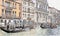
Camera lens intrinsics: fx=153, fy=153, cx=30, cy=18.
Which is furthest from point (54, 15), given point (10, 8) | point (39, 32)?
point (10, 8)

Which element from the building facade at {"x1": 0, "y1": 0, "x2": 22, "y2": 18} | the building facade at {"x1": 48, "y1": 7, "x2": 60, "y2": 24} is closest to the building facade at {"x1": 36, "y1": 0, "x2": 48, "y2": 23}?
the building facade at {"x1": 48, "y1": 7, "x2": 60, "y2": 24}

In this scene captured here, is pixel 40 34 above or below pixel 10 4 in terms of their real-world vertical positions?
below

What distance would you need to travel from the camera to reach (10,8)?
1.71 metres

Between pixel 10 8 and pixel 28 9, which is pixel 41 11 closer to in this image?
pixel 28 9

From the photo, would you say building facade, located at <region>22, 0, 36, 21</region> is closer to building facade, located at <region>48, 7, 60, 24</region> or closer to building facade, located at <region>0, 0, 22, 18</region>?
building facade, located at <region>0, 0, 22, 18</region>

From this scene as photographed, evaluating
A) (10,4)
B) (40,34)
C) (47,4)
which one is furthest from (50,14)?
(10,4)

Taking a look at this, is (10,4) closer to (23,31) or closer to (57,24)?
(23,31)

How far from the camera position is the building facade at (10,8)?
1.64 meters

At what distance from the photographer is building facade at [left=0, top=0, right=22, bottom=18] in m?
1.64

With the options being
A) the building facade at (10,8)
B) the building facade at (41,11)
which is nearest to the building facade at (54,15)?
the building facade at (41,11)

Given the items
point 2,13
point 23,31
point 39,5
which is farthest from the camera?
point 39,5

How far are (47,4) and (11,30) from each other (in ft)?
1.93

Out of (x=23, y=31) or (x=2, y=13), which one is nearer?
(x=2, y=13)

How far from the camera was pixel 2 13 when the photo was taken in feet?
5.36
